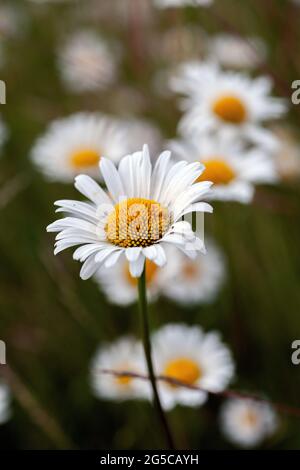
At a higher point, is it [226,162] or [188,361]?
[226,162]

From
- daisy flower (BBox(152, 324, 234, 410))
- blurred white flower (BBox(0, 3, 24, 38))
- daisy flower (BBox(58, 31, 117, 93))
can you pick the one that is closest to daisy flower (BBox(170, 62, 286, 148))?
daisy flower (BBox(152, 324, 234, 410))

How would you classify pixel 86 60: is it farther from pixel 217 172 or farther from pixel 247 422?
pixel 247 422

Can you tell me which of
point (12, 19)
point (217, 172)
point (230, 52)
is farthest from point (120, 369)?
point (12, 19)

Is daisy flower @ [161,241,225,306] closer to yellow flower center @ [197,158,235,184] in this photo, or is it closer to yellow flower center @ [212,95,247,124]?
yellow flower center @ [197,158,235,184]

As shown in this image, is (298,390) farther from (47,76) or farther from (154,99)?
(47,76)

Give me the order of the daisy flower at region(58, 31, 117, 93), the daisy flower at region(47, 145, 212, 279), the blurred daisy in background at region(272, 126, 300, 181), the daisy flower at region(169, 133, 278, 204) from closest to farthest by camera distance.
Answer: the daisy flower at region(47, 145, 212, 279)
the daisy flower at region(169, 133, 278, 204)
the blurred daisy in background at region(272, 126, 300, 181)
the daisy flower at region(58, 31, 117, 93)

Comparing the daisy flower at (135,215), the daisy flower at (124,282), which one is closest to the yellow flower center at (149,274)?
the daisy flower at (124,282)
